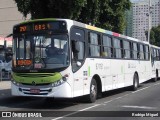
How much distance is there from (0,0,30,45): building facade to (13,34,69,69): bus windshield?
2101 inches

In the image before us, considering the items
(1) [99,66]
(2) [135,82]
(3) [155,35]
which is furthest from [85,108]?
(3) [155,35]

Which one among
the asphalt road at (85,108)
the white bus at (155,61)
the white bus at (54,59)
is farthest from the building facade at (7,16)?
the white bus at (54,59)

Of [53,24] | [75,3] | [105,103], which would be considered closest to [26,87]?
[53,24]

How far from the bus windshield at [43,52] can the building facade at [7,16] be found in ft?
175

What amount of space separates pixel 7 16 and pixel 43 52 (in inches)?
2197

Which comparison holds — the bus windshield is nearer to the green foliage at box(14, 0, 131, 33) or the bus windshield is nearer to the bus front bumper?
the bus front bumper

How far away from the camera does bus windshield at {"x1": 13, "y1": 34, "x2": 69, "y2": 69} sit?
1315 cm

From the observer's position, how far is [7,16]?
67.5 metres

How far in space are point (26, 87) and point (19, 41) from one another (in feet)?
5.56

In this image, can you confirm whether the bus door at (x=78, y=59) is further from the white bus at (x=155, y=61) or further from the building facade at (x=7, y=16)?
the building facade at (x=7, y=16)

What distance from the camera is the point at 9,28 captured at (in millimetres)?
67375

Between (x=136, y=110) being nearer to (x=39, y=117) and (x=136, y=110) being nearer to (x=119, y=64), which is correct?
(x=39, y=117)

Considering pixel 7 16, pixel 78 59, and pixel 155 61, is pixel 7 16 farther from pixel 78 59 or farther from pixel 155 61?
pixel 78 59

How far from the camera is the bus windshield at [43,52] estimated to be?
13.1 m
